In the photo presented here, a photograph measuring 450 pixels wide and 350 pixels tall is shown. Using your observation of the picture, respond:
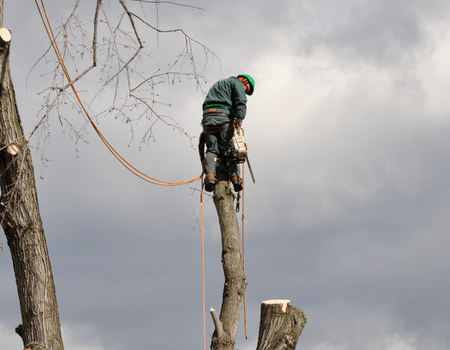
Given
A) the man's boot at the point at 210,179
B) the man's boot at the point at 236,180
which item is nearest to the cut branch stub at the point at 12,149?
the man's boot at the point at 210,179

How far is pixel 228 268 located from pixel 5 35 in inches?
132

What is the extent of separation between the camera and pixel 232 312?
528 centimetres

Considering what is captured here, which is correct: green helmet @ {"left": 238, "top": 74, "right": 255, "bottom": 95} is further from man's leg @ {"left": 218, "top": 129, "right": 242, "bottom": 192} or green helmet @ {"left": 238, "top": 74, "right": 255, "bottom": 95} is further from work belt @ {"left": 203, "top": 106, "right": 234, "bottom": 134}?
man's leg @ {"left": 218, "top": 129, "right": 242, "bottom": 192}

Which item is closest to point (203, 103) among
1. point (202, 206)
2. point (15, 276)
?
point (202, 206)

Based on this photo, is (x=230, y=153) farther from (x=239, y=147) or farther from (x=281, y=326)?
(x=281, y=326)

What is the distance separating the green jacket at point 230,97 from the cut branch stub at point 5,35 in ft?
8.41

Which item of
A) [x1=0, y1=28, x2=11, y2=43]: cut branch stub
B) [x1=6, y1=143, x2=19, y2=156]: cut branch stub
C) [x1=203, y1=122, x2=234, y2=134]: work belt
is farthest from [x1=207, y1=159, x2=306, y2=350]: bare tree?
[x1=0, y1=28, x2=11, y2=43]: cut branch stub

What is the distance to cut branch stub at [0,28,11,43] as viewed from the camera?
13.7ft

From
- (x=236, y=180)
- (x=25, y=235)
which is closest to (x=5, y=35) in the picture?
(x=25, y=235)

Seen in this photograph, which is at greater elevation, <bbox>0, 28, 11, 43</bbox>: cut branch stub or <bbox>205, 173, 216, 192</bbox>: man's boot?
<bbox>0, 28, 11, 43</bbox>: cut branch stub

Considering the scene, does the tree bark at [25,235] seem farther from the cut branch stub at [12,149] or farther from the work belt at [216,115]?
the work belt at [216,115]

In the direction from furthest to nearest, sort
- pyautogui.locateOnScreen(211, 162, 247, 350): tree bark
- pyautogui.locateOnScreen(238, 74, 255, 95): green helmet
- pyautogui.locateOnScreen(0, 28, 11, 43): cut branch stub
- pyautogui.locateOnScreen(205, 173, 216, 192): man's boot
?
pyautogui.locateOnScreen(238, 74, 255, 95): green helmet, pyautogui.locateOnScreen(205, 173, 216, 192): man's boot, pyautogui.locateOnScreen(211, 162, 247, 350): tree bark, pyautogui.locateOnScreen(0, 28, 11, 43): cut branch stub

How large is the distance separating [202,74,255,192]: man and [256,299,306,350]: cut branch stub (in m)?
1.81

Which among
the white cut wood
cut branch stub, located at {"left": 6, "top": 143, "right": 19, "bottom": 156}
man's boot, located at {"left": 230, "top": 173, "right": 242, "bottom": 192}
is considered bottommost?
the white cut wood
